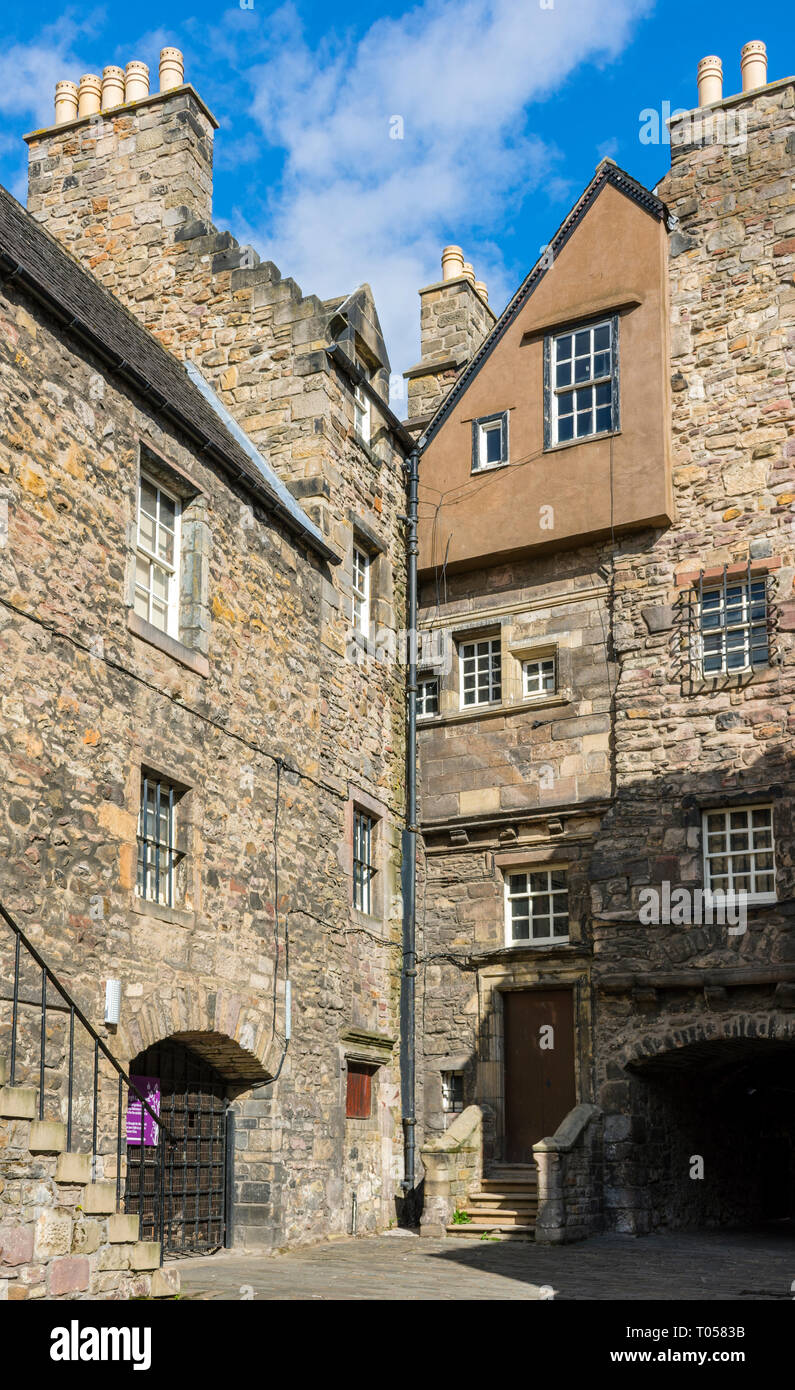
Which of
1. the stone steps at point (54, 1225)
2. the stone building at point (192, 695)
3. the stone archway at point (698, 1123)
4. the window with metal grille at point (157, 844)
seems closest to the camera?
the stone steps at point (54, 1225)

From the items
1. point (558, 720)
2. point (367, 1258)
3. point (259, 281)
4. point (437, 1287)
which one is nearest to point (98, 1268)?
point (437, 1287)

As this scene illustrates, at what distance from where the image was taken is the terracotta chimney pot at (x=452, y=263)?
20.0m

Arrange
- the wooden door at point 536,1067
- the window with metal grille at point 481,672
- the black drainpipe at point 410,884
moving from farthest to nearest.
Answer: the window with metal grille at point 481,672 → the black drainpipe at point 410,884 → the wooden door at point 536,1067

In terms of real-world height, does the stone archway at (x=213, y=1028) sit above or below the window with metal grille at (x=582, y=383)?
below

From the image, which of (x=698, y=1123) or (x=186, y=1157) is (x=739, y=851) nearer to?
(x=698, y=1123)

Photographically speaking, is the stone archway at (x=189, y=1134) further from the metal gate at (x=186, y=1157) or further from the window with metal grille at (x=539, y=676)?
the window with metal grille at (x=539, y=676)

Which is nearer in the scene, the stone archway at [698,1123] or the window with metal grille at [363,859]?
the stone archway at [698,1123]

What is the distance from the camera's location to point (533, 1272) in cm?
1130

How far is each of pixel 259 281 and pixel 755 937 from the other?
9062 mm

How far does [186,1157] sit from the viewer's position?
12336 millimetres

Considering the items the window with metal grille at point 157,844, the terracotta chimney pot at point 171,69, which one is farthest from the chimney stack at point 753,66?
the window with metal grille at point 157,844

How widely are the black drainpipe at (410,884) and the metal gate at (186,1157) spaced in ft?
11.3

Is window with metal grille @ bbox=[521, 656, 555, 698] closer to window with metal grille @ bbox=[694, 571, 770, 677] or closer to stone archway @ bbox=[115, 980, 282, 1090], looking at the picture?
window with metal grille @ bbox=[694, 571, 770, 677]

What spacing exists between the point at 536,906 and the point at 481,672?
2900 millimetres
